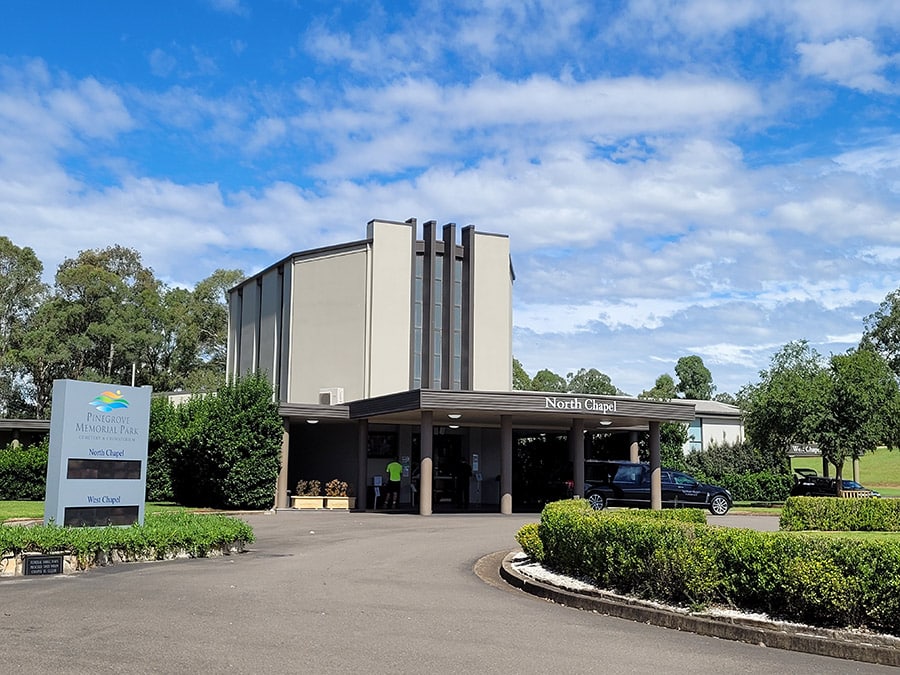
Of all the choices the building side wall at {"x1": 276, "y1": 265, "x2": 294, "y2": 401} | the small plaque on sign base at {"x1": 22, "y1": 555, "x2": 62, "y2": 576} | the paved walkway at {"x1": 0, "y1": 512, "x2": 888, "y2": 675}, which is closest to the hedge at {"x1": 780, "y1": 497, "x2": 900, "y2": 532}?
the paved walkway at {"x1": 0, "y1": 512, "x2": 888, "y2": 675}

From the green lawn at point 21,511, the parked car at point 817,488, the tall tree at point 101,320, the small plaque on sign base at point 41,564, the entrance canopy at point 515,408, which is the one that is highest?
the tall tree at point 101,320

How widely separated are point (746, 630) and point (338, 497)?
23.9 meters

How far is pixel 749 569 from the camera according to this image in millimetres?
10117

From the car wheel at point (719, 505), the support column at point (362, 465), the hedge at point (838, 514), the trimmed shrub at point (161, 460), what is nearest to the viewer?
the hedge at point (838, 514)

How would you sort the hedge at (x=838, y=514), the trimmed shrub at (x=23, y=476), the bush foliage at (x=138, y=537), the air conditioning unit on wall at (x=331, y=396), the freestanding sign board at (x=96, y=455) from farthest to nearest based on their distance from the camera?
the air conditioning unit on wall at (x=331, y=396), the trimmed shrub at (x=23, y=476), the hedge at (x=838, y=514), the freestanding sign board at (x=96, y=455), the bush foliage at (x=138, y=537)

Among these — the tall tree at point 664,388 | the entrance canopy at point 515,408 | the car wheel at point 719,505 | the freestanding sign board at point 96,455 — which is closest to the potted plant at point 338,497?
the entrance canopy at point 515,408

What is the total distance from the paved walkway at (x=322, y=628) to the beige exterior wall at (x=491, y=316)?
24.1m

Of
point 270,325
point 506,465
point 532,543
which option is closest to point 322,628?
point 532,543

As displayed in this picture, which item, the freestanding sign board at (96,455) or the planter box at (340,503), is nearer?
the freestanding sign board at (96,455)

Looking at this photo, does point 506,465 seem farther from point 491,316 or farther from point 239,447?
point 491,316

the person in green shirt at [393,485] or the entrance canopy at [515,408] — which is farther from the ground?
the entrance canopy at [515,408]

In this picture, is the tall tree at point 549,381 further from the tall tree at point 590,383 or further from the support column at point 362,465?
the support column at point 362,465

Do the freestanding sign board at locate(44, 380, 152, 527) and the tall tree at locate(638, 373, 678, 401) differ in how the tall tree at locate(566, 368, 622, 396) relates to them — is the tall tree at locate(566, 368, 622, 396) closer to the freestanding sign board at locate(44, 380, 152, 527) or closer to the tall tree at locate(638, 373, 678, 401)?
the tall tree at locate(638, 373, 678, 401)

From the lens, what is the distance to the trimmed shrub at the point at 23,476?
34.9 metres
